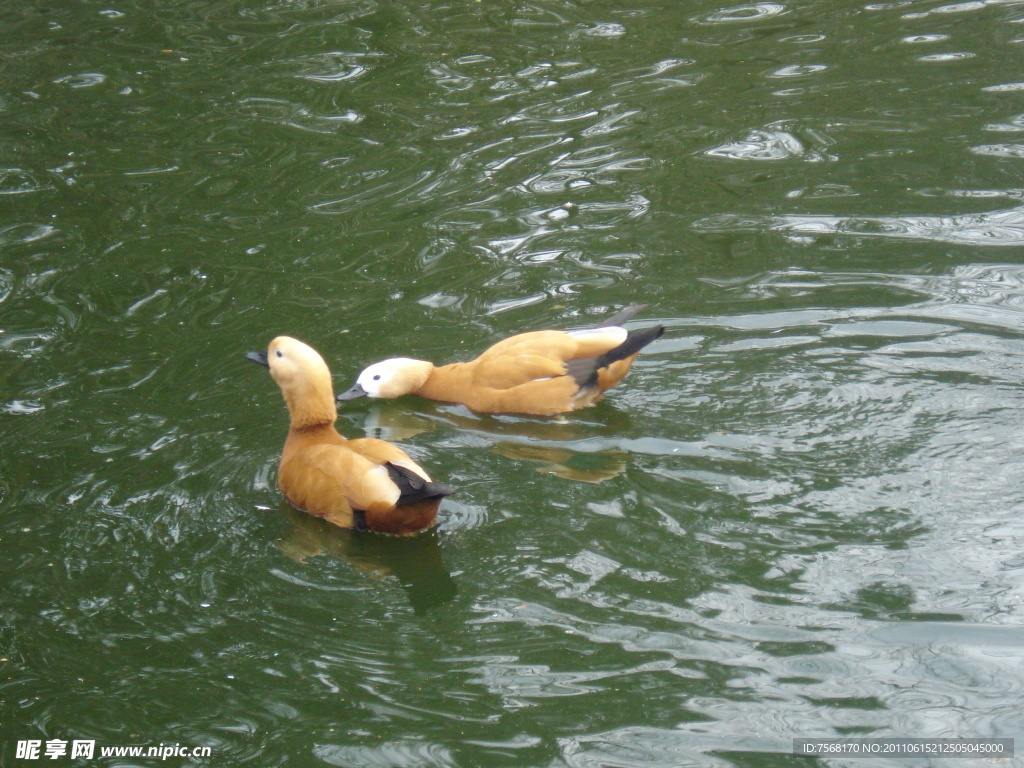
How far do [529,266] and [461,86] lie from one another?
3.21m

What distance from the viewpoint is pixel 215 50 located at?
10742mm

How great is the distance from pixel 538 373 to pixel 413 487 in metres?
1.43

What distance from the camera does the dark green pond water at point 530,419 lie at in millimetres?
3926

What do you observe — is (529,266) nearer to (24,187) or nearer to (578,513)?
(578,513)

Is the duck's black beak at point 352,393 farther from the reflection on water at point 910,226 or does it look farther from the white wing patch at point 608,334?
the reflection on water at point 910,226

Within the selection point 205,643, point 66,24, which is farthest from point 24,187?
point 205,643

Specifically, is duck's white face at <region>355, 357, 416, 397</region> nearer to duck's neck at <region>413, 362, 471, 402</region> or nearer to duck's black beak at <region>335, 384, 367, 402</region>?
duck's black beak at <region>335, 384, 367, 402</region>

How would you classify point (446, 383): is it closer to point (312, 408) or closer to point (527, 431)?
point (527, 431)

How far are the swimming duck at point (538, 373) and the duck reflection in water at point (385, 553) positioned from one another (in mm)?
1150

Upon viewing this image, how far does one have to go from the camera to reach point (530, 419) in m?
5.96

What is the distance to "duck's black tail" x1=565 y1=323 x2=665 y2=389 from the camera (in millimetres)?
5660

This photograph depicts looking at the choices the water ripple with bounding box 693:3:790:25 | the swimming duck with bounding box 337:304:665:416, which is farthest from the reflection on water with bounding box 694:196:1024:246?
the water ripple with bounding box 693:3:790:25

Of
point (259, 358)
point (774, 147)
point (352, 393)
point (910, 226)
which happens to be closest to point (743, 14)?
point (774, 147)

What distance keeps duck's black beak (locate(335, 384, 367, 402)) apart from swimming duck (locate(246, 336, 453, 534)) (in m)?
0.72
